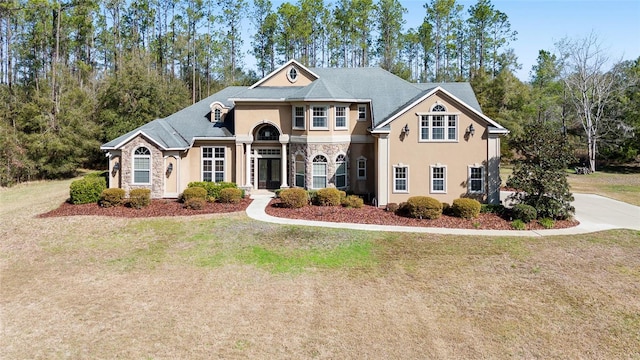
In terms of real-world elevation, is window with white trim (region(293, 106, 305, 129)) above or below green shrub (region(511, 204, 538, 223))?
above

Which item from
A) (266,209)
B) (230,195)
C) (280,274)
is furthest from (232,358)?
(230,195)

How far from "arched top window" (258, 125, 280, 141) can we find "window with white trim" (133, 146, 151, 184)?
6.89m

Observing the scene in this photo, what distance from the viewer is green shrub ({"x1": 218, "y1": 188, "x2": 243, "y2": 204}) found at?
2311cm

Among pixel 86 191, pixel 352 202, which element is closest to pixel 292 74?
pixel 352 202

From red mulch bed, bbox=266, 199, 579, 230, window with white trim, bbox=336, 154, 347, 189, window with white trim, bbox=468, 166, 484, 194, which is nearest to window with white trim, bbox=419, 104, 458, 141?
window with white trim, bbox=468, 166, 484, 194

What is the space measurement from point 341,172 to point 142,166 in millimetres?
11643

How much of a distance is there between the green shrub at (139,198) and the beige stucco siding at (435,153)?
13139 mm

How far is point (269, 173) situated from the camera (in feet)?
90.8

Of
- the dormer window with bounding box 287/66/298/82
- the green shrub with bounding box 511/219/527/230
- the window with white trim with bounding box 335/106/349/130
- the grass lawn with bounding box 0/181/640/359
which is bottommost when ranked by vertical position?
the grass lawn with bounding box 0/181/640/359

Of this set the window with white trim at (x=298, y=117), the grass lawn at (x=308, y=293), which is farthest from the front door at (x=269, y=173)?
the grass lawn at (x=308, y=293)

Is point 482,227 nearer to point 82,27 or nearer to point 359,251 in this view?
point 359,251

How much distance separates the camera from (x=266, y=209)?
21844 millimetres

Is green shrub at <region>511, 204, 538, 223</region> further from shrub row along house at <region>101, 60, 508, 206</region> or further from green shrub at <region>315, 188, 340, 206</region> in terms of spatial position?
green shrub at <region>315, 188, 340, 206</region>

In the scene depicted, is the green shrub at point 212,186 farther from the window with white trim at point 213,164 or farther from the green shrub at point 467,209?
the green shrub at point 467,209
